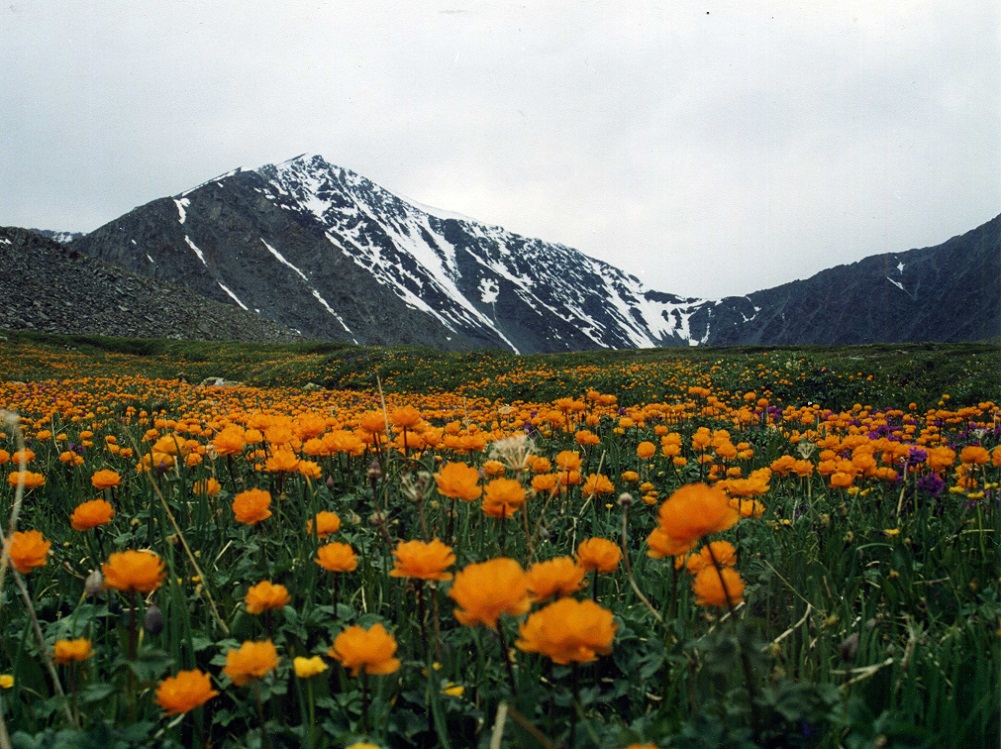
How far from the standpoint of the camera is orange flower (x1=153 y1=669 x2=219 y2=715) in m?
0.96

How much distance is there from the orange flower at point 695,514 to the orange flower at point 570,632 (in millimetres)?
186

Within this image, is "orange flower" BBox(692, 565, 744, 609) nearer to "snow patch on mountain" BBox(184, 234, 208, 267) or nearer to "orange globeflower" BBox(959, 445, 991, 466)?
"orange globeflower" BBox(959, 445, 991, 466)

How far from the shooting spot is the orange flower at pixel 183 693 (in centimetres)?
96

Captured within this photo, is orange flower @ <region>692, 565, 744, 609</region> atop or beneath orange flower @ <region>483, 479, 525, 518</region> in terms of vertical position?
beneath

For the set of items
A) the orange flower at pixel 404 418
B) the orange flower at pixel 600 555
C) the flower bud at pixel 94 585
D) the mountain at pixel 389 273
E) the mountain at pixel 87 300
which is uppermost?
the mountain at pixel 389 273

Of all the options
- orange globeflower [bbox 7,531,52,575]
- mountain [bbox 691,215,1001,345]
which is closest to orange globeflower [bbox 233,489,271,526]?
orange globeflower [bbox 7,531,52,575]

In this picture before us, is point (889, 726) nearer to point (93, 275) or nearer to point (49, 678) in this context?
point (49, 678)

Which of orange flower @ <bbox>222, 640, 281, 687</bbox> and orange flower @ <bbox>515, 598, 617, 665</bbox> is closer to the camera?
orange flower @ <bbox>515, 598, 617, 665</bbox>

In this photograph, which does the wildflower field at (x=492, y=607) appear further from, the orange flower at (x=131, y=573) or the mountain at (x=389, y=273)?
the mountain at (x=389, y=273)

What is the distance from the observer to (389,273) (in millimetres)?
130250

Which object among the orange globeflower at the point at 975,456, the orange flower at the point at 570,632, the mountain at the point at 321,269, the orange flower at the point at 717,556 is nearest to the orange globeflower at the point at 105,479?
the orange flower at the point at 570,632

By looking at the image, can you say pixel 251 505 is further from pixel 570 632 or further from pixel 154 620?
pixel 570 632

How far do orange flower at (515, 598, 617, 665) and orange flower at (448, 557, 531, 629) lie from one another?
0.15 feet

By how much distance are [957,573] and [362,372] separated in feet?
55.5
